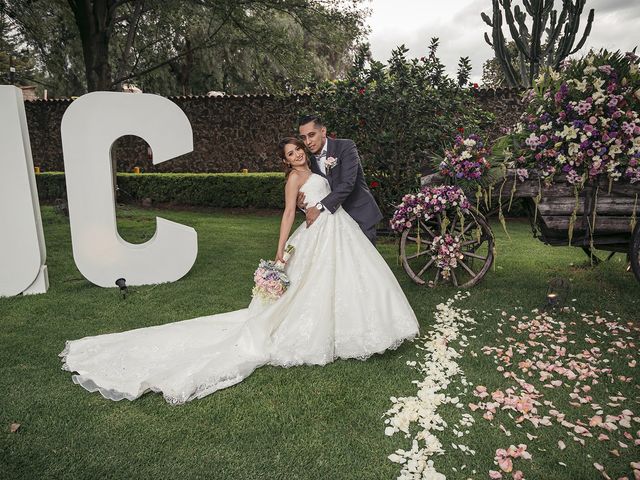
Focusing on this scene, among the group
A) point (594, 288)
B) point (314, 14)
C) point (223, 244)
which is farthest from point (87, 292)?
point (314, 14)

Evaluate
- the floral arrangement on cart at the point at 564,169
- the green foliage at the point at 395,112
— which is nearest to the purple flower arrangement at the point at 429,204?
the floral arrangement on cart at the point at 564,169

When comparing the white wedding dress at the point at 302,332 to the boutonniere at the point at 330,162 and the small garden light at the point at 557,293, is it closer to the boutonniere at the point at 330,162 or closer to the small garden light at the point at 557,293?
the boutonniere at the point at 330,162

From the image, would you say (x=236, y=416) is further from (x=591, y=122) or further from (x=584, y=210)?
(x=591, y=122)

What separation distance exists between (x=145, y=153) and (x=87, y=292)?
35.4 ft

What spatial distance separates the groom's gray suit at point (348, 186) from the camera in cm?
375

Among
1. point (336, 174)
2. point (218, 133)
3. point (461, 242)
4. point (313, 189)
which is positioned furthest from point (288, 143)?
point (218, 133)

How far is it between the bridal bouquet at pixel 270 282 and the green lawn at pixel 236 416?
529mm

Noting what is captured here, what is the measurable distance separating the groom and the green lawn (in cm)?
115

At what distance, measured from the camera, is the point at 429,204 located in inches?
196

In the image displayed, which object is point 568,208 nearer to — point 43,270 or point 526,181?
point 526,181

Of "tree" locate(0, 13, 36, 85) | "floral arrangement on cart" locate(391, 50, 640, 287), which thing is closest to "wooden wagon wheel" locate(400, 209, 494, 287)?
"floral arrangement on cart" locate(391, 50, 640, 287)

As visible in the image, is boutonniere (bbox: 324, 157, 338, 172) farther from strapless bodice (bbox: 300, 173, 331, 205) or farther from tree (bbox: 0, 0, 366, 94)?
tree (bbox: 0, 0, 366, 94)

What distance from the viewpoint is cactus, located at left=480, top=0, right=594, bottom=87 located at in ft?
37.9

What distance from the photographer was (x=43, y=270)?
5125 millimetres
